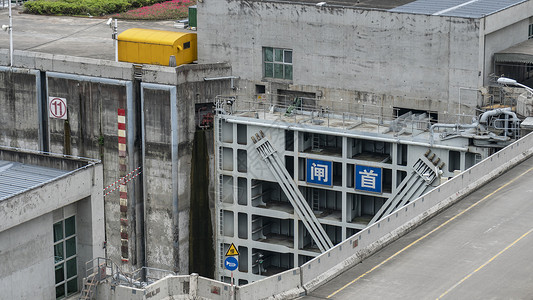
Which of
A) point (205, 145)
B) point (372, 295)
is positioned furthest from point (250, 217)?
point (372, 295)

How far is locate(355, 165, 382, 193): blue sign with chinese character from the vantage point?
60.0 metres

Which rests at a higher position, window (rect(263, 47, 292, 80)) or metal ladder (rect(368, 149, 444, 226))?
window (rect(263, 47, 292, 80))

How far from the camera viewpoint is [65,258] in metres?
41.0

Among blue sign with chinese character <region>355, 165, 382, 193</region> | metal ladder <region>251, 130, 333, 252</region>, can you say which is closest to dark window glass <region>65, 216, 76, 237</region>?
blue sign with chinese character <region>355, 165, 382, 193</region>

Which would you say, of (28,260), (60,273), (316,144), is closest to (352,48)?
(316,144)

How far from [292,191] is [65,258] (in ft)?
78.2

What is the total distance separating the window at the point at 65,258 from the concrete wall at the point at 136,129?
75.4 feet

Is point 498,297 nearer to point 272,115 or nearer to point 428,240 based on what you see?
point 428,240

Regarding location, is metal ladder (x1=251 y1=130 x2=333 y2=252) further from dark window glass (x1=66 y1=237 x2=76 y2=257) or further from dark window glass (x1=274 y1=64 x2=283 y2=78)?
dark window glass (x1=66 y1=237 x2=76 y2=257)

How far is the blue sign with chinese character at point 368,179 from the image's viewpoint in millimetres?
60031

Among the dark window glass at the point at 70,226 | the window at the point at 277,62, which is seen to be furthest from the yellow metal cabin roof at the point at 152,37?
the dark window glass at the point at 70,226

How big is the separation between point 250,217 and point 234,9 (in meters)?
12.4

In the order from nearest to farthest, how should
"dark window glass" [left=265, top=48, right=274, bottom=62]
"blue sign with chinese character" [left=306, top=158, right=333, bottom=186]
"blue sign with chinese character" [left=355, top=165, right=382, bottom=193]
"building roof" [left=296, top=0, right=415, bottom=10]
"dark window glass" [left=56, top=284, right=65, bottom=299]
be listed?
"dark window glass" [left=56, top=284, right=65, bottom=299], "blue sign with chinese character" [left=355, top=165, right=382, bottom=193], "blue sign with chinese character" [left=306, top=158, right=333, bottom=186], "building roof" [left=296, top=0, right=415, bottom=10], "dark window glass" [left=265, top=48, right=274, bottom=62]

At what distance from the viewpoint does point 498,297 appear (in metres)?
40.0
